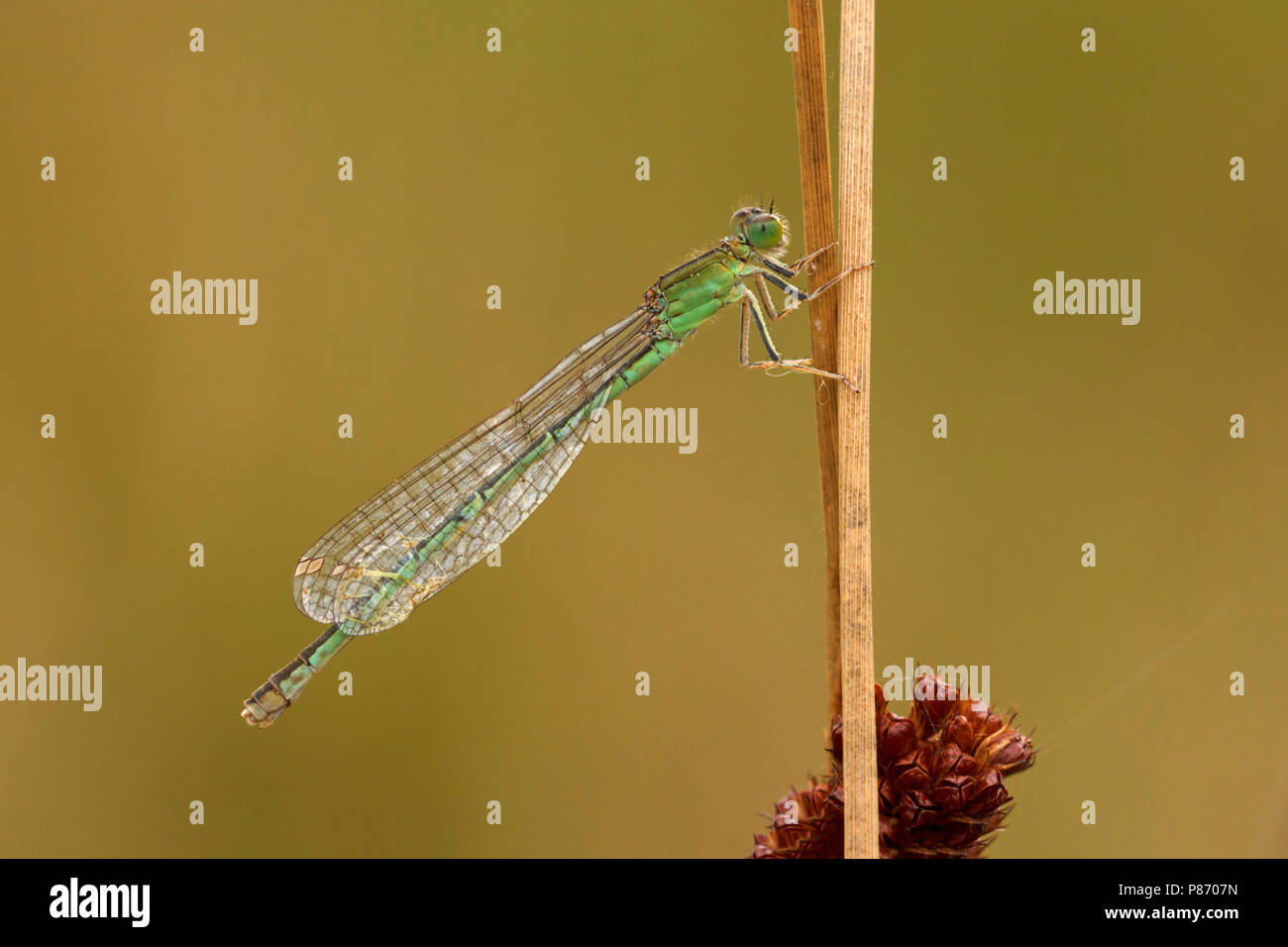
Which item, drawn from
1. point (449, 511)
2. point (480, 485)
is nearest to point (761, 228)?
point (480, 485)

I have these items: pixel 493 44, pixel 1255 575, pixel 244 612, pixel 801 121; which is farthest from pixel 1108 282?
pixel 244 612

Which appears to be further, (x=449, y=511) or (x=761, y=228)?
(x=449, y=511)

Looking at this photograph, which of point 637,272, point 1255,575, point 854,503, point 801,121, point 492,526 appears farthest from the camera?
point 637,272

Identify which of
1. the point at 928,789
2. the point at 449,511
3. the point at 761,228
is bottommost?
the point at 928,789

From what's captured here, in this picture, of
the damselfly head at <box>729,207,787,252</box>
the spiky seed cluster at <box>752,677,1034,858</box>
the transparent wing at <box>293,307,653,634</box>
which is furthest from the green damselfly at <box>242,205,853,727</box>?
the spiky seed cluster at <box>752,677,1034,858</box>

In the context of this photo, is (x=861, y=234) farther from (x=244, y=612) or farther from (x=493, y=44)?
(x=244, y=612)

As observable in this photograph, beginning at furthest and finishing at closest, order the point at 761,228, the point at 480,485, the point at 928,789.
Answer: the point at 480,485 → the point at 761,228 → the point at 928,789

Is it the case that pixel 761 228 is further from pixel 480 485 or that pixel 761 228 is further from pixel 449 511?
pixel 449 511
